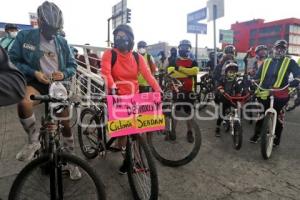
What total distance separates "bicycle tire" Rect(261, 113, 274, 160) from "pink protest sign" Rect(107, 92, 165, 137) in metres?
2.15

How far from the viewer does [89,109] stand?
4.25 m

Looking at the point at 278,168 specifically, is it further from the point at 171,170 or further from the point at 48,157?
the point at 48,157

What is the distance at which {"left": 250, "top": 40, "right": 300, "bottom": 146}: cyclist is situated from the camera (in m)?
5.01

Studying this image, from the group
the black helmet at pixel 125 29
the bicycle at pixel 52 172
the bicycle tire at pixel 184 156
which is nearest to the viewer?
the bicycle at pixel 52 172

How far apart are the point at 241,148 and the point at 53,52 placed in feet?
11.9

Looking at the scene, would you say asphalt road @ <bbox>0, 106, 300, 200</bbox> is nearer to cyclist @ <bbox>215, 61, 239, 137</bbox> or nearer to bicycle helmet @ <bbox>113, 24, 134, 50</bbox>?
cyclist @ <bbox>215, 61, 239, 137</bbox>

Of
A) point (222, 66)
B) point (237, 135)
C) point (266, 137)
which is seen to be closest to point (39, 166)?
point (266, 137)

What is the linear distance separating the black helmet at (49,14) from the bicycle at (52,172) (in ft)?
3.48

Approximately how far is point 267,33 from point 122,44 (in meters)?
45.8

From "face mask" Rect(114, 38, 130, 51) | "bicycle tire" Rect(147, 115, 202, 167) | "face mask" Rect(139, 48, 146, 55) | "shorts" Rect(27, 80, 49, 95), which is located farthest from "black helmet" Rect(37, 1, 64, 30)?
"face mask" Rect(139, 48, 146, 55)

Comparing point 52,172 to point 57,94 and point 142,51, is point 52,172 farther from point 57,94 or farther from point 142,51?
point 142,51

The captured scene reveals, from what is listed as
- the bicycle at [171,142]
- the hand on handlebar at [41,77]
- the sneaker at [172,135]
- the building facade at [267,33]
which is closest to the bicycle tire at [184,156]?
the bicycle at [171,142]

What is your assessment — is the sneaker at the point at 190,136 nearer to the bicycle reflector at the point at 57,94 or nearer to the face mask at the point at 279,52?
the bicycle reflector at the point at 57,94

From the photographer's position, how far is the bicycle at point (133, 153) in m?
2.89
